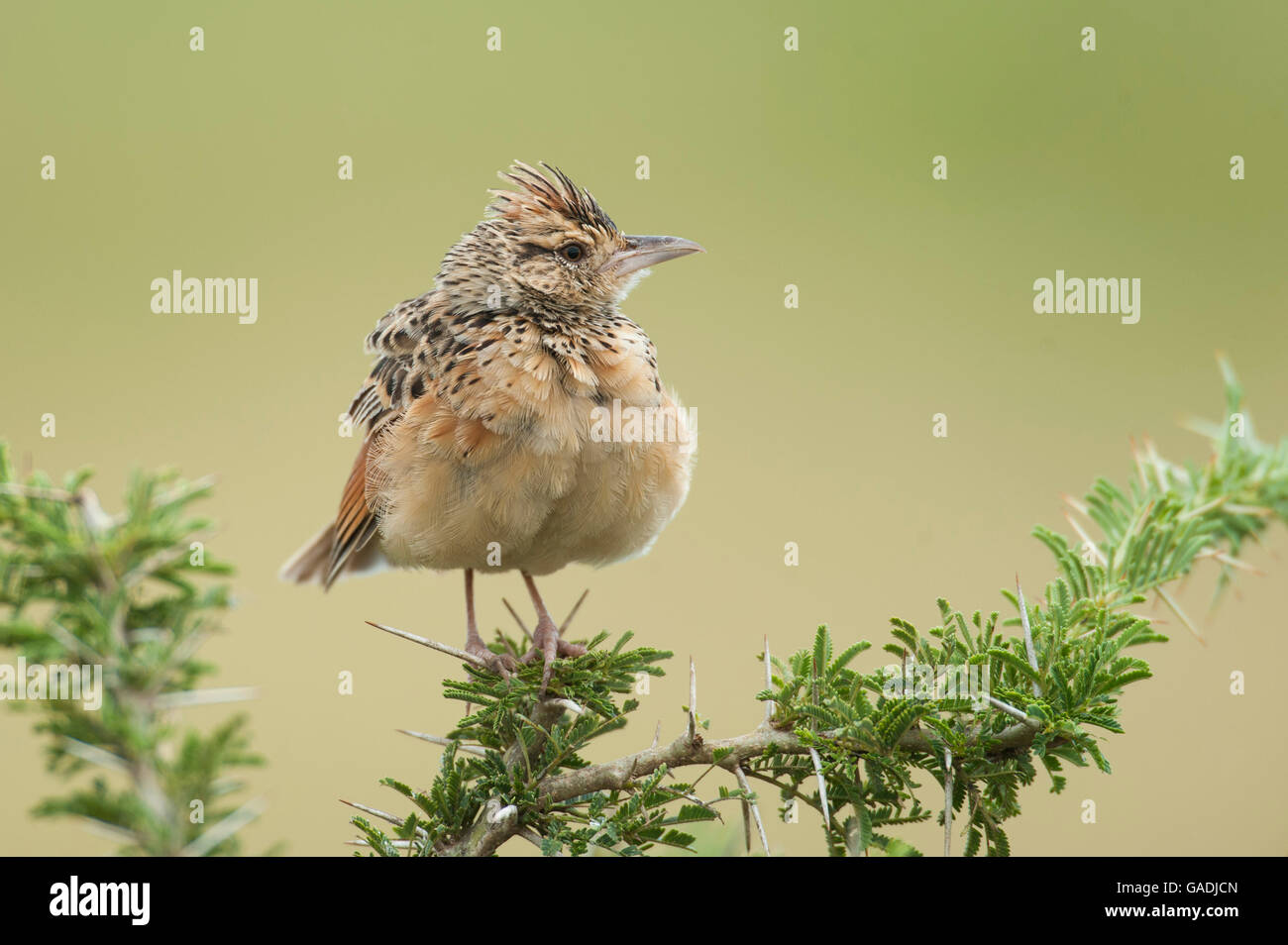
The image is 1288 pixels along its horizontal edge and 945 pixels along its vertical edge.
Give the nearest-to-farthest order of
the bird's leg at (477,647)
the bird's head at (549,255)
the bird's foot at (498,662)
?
the bird's foot at (498,662)
the bird's leg at (477,647)
the bird's head at (549,255)

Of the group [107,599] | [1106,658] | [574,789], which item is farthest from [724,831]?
[107,599]

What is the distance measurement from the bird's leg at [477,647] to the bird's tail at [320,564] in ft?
1.23

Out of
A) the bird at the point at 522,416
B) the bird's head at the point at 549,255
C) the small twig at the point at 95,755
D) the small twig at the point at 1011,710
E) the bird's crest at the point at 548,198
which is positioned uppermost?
the bird's crest at the point at 548,198

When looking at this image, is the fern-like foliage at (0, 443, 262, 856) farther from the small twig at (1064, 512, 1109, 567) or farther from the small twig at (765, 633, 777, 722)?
the small twig at (1064, 512, 1109, 567)

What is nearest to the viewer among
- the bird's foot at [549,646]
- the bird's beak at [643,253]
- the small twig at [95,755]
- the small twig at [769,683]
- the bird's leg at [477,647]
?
the small twig at [95,755]

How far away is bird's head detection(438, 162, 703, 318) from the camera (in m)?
4.28

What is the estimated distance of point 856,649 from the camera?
208cm

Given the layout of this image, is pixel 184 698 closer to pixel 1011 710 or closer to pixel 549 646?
pixel 1011 710

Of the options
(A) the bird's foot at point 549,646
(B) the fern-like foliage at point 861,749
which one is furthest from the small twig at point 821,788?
(A) the bird's foot at point 549,646

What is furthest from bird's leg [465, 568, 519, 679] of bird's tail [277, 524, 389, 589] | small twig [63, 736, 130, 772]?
small twig [63, 736, 130, 772]

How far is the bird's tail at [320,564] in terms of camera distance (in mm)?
4551

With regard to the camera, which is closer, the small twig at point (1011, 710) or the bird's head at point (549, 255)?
the small twig at point (1011, 710)

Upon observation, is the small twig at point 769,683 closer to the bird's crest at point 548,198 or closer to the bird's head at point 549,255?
the bird's head at point 549,255

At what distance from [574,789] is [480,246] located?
2.80 m
